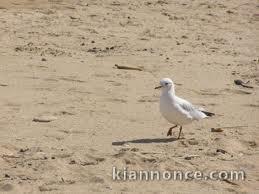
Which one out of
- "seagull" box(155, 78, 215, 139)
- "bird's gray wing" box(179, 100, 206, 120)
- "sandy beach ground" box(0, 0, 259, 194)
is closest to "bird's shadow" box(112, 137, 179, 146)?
"sandy beach ground" box(0, 0, 259, 194)

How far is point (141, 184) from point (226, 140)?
1712mm

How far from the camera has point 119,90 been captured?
10508 mm

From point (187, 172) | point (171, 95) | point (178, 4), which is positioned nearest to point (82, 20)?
point (178, 4)

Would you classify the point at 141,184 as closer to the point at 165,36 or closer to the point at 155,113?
the point at 155,113

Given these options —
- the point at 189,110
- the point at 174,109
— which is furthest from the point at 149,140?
the point at 189,110

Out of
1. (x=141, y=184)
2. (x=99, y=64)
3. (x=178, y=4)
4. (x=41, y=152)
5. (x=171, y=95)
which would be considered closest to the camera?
(x=141, y=184)

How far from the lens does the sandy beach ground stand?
7359 mm

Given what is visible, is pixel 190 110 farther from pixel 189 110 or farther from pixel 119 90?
pixel 119 90

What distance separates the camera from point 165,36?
548 inches

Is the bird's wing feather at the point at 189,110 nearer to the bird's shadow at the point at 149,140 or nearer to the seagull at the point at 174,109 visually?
the seagull at the point at 174,109

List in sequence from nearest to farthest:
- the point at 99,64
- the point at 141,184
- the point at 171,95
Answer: the point at 141,184, the point at 171,95, the point at 99,64

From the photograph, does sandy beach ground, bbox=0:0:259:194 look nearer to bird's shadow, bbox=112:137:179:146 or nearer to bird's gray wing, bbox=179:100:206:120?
bird's shadow, bbox=112:137:179:146

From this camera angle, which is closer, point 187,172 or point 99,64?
point 187,172

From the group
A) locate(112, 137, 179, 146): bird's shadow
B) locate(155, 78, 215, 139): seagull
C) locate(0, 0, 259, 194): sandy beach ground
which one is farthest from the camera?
locate(155, 78, 215, 139): seagull
